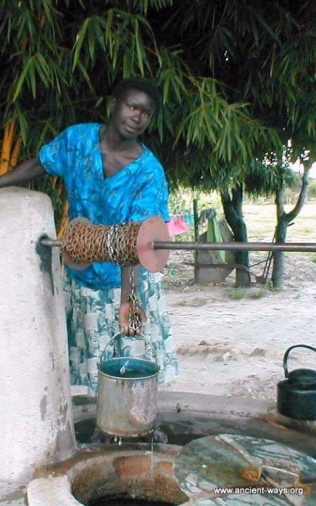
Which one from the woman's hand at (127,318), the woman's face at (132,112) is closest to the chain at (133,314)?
the woman's hand at (127,318)

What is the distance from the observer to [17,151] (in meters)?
3.63

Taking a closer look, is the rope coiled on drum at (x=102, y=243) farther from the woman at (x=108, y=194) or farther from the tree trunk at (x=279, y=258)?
the tree trunk at (x=279, y=258)

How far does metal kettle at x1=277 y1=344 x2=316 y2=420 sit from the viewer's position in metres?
2.98

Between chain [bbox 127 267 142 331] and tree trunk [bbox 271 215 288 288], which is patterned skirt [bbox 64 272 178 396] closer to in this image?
chain [bbox 127 267 142 331]

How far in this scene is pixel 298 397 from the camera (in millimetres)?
2994

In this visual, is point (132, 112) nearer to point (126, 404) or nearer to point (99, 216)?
point (99, 216)

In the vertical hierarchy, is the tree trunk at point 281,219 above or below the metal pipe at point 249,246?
below

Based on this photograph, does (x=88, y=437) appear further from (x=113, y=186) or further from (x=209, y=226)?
(x=209, y=226)

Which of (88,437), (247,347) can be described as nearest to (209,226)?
(247,347)

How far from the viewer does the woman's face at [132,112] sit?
8.15 ft

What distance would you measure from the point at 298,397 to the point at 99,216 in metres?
1.21

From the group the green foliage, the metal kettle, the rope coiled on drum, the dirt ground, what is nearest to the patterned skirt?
the metal kettle

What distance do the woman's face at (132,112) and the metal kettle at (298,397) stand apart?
1.25m

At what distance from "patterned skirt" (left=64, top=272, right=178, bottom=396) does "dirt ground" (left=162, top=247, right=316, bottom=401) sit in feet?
4.42
